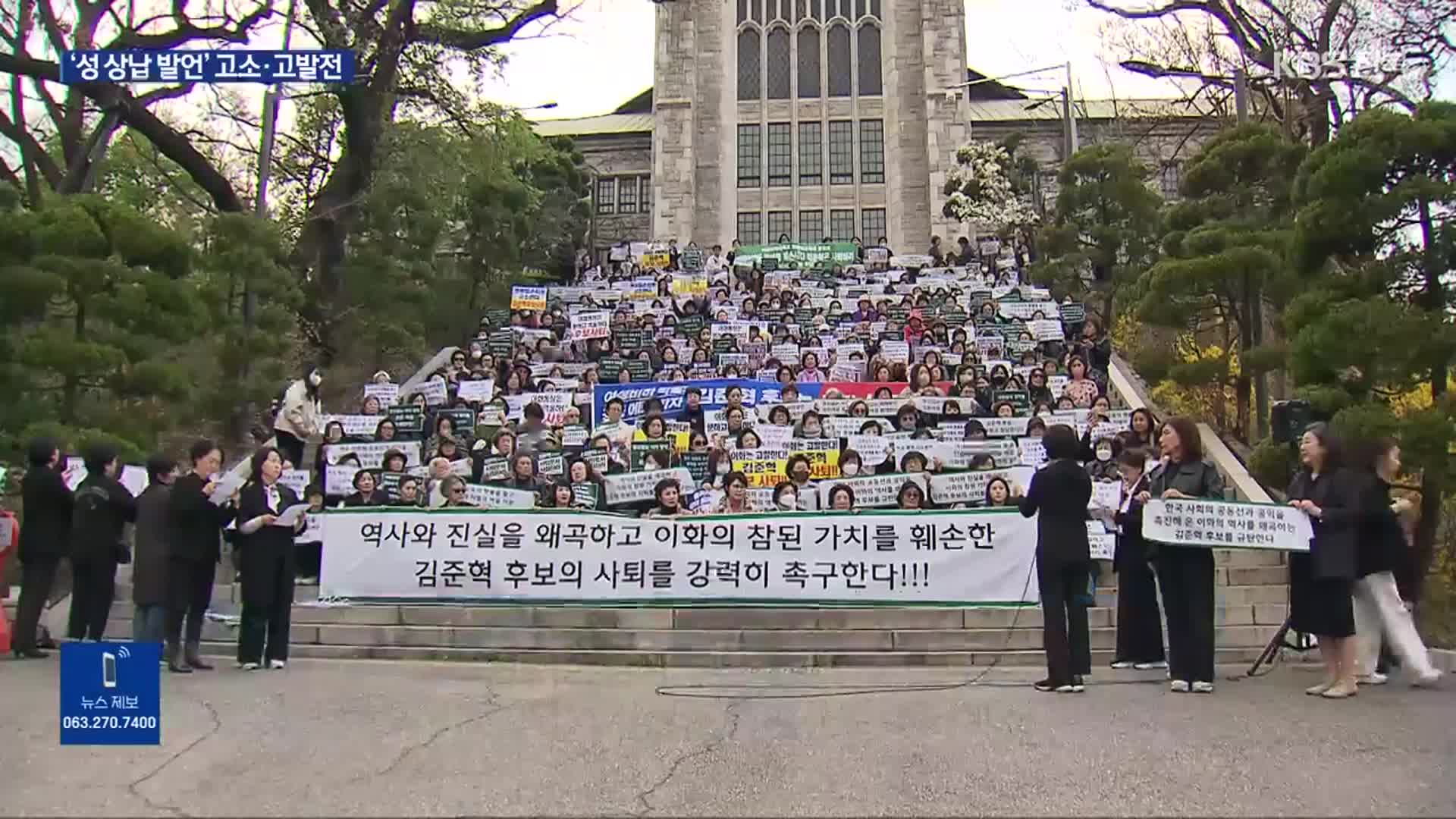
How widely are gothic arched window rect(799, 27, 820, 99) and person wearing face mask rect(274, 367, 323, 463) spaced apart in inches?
1716

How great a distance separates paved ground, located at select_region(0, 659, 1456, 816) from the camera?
557 cm

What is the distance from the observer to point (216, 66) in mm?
12180

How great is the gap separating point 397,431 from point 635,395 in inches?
137

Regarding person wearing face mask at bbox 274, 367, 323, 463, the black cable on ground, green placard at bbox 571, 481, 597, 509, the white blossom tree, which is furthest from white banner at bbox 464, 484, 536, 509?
the white blossom tree

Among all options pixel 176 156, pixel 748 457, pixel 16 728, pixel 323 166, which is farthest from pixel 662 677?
pixel 323 166

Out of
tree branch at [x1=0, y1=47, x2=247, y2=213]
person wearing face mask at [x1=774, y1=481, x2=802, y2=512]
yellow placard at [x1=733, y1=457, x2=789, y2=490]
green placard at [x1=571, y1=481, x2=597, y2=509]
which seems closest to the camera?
person wearing face mask at [x1=774, y1=481, x2=802, y2=512]

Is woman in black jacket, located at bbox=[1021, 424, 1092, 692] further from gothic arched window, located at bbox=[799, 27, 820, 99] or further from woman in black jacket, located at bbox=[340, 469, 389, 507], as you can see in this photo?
gothic arched window, located at bbox=[799, 27, 820, 99]

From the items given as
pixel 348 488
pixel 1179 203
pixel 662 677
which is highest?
pixel 1179 203

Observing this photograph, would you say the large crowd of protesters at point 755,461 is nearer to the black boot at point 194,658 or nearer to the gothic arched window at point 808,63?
the black boot at point 194,658

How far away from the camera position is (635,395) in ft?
61.2

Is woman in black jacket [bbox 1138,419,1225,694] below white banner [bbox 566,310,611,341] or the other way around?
below

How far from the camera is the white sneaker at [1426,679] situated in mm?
8344

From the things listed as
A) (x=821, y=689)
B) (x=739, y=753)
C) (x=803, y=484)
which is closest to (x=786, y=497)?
(x=803, y=484)

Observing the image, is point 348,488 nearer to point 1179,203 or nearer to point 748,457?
point 748,457
